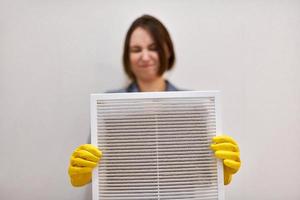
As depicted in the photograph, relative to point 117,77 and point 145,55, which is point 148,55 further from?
point 117,77

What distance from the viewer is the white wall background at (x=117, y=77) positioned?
87 cm

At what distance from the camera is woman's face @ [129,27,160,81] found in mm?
831

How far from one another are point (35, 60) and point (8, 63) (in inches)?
3.3

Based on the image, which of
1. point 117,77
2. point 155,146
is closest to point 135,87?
point 117,77

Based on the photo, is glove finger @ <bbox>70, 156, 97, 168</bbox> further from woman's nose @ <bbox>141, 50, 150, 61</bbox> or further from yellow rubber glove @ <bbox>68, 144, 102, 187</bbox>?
woman's nose @ <bbox>141, 50, 150, 61</bbox>

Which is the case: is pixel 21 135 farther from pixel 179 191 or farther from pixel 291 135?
pixel 291 135

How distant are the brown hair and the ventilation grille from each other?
0.61ft

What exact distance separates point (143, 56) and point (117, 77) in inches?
4.1

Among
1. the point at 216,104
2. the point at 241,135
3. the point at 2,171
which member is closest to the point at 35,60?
the point at 2,171

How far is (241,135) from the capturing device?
86cm

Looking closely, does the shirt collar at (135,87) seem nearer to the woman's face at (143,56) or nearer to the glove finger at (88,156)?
the woman's face at (143,56)

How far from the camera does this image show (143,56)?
83 cm

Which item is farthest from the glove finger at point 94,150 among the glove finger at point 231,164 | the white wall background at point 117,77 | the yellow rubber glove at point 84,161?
the glove finger at point 231,164

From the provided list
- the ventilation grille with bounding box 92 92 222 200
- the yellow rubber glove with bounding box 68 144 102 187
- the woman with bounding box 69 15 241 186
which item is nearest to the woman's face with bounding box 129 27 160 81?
the woman with bounding box 69 15 241 186
